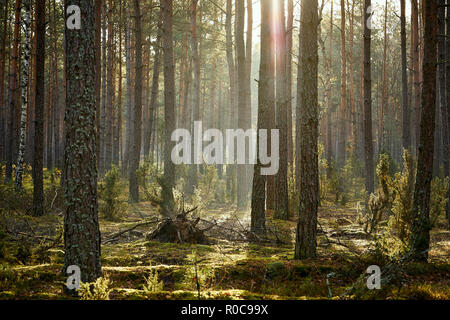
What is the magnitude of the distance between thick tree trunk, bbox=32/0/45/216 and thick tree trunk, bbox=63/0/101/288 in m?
6.01

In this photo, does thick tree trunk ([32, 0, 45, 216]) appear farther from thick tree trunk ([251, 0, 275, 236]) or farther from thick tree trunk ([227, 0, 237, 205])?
thick tree trunk ([227, 0, 237, 205])

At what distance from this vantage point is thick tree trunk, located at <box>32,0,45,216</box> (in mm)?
8875

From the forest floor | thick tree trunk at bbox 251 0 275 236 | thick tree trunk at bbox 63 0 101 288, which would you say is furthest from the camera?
thick tree trunk at bbox 251 0 275 236

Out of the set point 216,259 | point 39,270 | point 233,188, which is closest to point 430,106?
point 216,259

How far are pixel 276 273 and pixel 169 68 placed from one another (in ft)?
29.5

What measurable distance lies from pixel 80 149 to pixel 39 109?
6.36 metres

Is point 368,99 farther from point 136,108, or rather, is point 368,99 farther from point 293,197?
point 136,108

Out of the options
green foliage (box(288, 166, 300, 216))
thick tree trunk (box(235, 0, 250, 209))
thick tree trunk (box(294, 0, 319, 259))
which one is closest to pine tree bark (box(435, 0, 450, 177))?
green foliage (box(288, 166, 300, 216))

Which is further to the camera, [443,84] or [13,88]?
[13,88]

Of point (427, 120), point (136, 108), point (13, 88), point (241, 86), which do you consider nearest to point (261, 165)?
point (427, 120)

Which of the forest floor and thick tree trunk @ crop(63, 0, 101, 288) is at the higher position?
thick tree trunk @ crop(63, 0, 101, 288)

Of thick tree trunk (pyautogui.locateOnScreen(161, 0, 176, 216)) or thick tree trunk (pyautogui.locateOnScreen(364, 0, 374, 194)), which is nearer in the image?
thick tree trunk (pyautogui.locateOnScreen(364, 0, 374, 194))

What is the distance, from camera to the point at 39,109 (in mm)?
9039

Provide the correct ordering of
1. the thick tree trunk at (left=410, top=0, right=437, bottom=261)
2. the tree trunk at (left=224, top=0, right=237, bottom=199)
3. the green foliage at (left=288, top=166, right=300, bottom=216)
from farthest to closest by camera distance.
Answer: the tree trunk at (left=224, top=0, right=237, bottom=199) < the green foliage at (left=288, top=166, right=300, bottom=216) < the thick tree trunk at (left=410, top=0, right=437, bottom=261)
